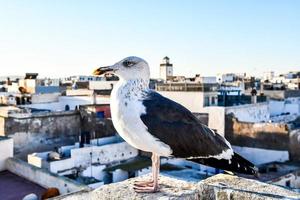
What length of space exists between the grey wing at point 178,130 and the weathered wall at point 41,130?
57.8 ft

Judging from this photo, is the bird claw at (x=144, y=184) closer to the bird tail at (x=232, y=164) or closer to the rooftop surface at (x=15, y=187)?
the bird tail at (x=232, y=164)

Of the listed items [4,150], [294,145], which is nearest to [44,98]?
[4,150]

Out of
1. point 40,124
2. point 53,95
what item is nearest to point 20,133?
point 40,124

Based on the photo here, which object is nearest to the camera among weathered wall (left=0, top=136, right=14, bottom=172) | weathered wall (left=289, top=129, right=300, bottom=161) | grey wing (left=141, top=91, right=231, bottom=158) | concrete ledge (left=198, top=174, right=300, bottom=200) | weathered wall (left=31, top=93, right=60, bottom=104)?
concrete ledge (left=198, top=174, right=300, bottom=200)

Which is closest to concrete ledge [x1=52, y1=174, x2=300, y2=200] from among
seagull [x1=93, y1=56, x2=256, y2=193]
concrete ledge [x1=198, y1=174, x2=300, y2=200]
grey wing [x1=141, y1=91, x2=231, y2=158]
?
concrete ledge [x1=198, y1=174, x2=300, y2=200]

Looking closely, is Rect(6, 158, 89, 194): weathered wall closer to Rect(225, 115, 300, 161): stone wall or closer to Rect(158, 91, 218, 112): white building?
Rect(225, 115, 300, 161): stone wall

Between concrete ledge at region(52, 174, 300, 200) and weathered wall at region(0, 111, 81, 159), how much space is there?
17.1 meters

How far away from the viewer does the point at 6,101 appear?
Answer: 27.1 meters

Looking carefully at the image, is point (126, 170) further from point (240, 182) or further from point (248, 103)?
point (240, 182)

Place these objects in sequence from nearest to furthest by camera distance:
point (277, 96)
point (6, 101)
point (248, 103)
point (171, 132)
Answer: point (171, 132) < point (248, 103) < point (6, 101) < point (277, 96)

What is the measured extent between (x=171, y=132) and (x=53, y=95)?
86.4 feet

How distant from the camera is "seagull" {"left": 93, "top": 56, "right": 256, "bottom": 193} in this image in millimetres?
3410

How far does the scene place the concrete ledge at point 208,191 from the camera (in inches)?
132

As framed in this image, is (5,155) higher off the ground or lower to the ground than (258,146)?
higher
